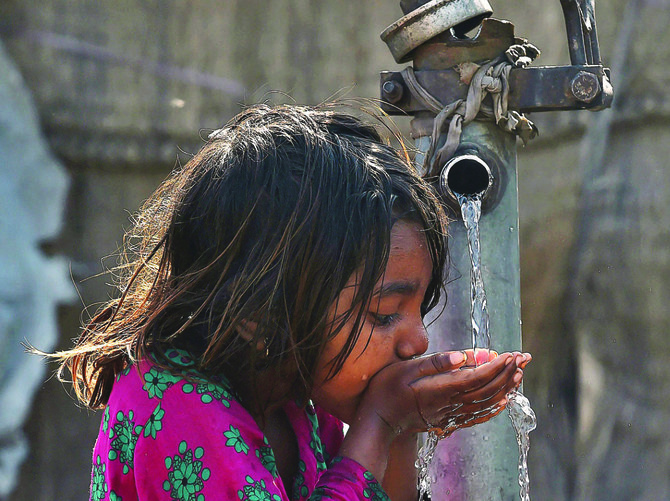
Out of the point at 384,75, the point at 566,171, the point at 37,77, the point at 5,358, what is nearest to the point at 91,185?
the point at 37,77

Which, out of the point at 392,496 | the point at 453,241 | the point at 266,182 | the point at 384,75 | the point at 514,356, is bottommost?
the point at 392,496

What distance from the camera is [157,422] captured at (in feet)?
4.41

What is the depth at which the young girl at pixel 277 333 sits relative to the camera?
53.1 inches

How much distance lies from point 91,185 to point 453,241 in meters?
2.56

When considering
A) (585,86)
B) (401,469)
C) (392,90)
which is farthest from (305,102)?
(401,469)

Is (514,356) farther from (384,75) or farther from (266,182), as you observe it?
(384,75)

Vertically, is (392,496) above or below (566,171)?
below

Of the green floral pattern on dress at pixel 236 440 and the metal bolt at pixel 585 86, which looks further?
the metal bolt at pixel 585 86

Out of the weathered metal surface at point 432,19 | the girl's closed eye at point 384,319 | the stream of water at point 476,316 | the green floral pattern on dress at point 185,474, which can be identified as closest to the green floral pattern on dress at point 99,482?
the green floral pattern on dress at point 185,474

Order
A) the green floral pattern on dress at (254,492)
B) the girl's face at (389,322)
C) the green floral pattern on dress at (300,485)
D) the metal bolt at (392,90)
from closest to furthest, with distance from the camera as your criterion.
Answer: the green floral pattern on dress at (254,492)
the girl's face at (389,322)
the green floral pattern on dress at (300,485)
the metal bolt at (392,90)

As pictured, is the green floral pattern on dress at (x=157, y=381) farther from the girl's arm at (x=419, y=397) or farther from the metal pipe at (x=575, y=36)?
the metal pipe at (x=575, y=36)

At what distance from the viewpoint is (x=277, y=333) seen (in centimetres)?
142

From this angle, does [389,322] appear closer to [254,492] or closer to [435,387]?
[435,387]

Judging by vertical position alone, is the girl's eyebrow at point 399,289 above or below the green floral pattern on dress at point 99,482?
above
